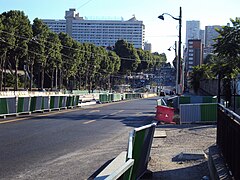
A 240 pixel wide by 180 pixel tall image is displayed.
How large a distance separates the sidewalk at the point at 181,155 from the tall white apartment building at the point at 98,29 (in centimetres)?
9055

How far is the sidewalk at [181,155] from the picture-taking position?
985 centimetres

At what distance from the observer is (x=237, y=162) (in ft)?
21.7

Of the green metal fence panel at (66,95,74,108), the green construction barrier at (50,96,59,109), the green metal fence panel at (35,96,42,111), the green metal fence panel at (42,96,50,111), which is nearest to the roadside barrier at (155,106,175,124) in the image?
the green metal fence panel at (35,96,42,111)

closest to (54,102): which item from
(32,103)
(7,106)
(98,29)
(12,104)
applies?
(32,103)

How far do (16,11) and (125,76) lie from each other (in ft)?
279

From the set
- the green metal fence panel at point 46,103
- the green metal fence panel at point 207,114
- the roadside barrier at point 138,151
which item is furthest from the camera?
the green metal fence panel at point 46,103

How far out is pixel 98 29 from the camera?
126375mm

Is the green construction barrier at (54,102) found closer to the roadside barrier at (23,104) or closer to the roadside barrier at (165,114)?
the roadside barrier at (23,104)

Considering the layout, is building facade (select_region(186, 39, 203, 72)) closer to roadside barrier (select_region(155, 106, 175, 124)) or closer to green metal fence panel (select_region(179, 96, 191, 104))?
green metal fence panel (select_region(179, 96, 191, 104))

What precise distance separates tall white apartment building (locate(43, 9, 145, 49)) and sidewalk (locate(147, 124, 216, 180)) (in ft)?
297

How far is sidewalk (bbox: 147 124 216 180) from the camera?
9.85 meters

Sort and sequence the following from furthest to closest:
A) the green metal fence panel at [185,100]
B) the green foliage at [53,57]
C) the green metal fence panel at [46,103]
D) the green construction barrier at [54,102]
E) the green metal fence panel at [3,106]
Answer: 1. the green foliage at [53,57]
2. the green metal fence panel at [185,100]
3. the green construction barrier at [54,102]
4. the green metal fence panel at [46,103]
5. the green metal fence panel at [3,106]

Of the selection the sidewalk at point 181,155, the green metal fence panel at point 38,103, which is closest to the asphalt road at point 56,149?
the sidewalk at point 181,155

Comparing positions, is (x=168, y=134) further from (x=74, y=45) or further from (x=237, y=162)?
(x=74, y=45)
